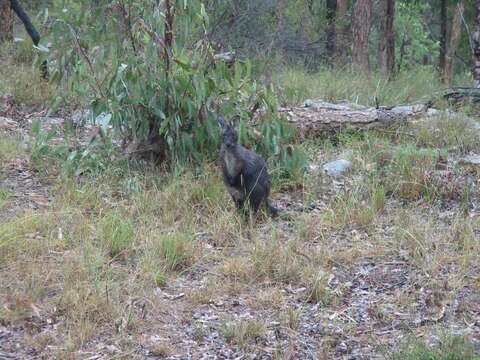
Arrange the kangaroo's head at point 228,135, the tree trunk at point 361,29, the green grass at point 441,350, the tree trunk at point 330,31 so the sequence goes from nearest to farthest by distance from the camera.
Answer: the green grass at point 441,350, the kangaroo's head at point 228,135, the tree trunk at point 361,29, the tree trunk at point 330,31

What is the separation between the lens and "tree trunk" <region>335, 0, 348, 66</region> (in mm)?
15188

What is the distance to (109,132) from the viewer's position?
27.5ft

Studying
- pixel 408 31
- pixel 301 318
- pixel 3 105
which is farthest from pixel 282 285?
pixel 408 31

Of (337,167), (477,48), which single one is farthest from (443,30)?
(337,167)

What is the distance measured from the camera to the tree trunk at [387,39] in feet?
49.2

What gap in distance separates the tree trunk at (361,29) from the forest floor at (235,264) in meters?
5.83

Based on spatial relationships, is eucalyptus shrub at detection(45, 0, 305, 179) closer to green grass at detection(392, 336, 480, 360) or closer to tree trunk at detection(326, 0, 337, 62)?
green grass at detection(392, 336, 480, 360)

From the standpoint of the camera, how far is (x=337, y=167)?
7887mm

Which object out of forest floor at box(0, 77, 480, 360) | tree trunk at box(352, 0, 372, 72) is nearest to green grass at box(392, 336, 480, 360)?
forest floor at box(0, 77, 480, 360)

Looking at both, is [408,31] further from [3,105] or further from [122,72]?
[122,72]

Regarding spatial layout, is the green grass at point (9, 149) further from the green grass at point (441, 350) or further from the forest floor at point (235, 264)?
the green grass at point (441, 350)

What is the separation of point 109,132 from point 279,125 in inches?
75.9

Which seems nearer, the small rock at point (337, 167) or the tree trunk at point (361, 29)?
the small rock at point (337, 167)

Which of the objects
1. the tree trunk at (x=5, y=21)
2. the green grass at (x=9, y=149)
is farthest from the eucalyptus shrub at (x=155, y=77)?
the tree trunk at (x=5, y=21)
